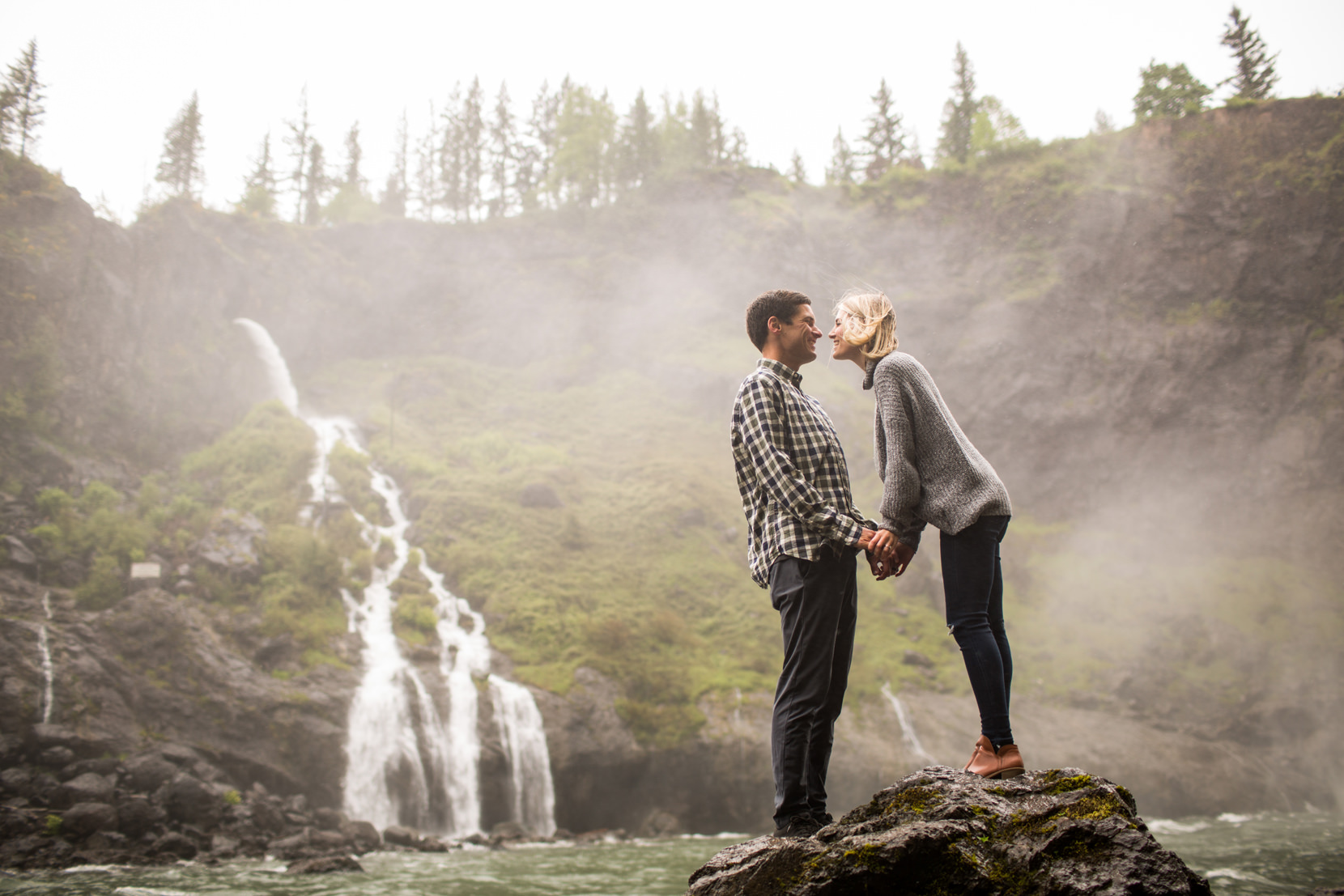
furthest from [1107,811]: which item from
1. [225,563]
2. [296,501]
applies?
[296,501]

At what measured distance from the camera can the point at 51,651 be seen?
629 inches

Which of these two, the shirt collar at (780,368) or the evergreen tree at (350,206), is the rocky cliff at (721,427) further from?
the shirt collar at (780,368)

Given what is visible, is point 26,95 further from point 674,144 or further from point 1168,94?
point 1168,94

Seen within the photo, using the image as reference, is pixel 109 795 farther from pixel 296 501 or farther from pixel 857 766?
pixel 857 766

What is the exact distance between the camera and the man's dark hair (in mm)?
4258

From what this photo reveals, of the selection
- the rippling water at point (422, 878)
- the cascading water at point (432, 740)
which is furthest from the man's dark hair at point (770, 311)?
the cascading water at point (432, 740)

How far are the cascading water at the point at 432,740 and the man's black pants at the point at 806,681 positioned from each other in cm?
1604

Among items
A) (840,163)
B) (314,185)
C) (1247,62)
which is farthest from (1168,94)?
(314,185)

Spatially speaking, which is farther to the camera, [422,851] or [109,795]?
[422,851]

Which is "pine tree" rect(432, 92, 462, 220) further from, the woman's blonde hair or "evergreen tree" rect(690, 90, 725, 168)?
the woman's blonde hair

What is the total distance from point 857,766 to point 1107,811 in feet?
61.2

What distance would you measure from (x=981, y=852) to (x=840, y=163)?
62.3 m

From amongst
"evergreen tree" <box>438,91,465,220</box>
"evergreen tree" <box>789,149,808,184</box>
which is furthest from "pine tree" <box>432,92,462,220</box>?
"evergreen tree" <box>789,149,808,184</box>

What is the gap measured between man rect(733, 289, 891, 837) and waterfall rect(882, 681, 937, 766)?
18717 millimetres
